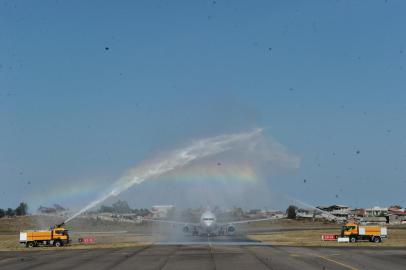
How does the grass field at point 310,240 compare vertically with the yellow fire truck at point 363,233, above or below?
below

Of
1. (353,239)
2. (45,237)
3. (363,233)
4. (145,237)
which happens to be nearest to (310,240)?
(353,239)

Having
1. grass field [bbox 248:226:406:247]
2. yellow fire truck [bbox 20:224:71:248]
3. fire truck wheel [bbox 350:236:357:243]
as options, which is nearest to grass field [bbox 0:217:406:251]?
grass field [bbox 248:226:406:247]

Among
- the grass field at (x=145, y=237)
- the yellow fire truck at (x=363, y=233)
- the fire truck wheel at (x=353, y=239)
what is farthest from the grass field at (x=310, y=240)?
the fire truck wheel at (x=353, y=239)

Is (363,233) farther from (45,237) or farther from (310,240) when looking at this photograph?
(45,237)

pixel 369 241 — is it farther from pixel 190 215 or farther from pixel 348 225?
pixel 190 215

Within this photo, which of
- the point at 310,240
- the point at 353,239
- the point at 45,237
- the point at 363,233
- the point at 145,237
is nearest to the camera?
the point at 45,237

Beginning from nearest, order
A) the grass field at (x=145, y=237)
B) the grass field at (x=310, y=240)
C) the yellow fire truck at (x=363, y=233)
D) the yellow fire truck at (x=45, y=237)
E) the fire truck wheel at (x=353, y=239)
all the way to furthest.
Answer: the grass field at (x=310, y=240)
the yellow fire truck at (x=45, y=237)
the grass field at (x=145, y=237)
the yellow fire truck at (x=363, y=233)
the fire truck wheel at (x=353, y=239)

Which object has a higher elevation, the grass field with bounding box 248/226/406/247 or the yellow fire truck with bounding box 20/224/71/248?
the yellow fire truck with bounding box 20/224/71/248

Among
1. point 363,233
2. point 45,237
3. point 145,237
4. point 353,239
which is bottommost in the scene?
point 145,237

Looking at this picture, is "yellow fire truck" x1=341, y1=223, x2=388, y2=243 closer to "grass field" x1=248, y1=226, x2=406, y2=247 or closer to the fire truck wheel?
the fire truck wheel

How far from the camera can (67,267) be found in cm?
4266

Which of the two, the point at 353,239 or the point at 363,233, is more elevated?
the point at 363,233

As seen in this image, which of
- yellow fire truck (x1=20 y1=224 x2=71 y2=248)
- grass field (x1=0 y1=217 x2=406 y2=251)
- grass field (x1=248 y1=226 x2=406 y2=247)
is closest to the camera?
grass field (x1=248 y1=226 x2=406 y2=247)

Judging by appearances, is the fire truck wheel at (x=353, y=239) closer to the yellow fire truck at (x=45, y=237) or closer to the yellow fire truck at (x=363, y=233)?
the yellow fire truck at (x=363, y=233)
